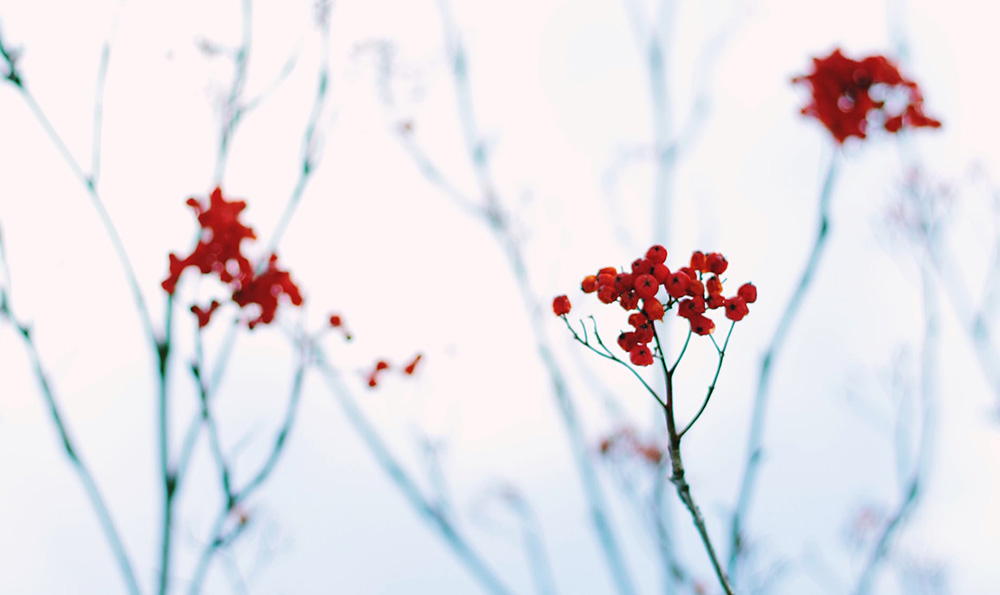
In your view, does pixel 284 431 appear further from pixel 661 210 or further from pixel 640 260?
pixel 661 210

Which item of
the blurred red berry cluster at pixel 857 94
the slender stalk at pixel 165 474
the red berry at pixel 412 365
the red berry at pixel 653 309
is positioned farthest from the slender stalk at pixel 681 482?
the blurred red berry cluster at pixel 857 94

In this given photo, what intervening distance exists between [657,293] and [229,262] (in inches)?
92.4

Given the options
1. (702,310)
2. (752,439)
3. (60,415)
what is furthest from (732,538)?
(60,415)

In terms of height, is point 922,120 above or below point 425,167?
below

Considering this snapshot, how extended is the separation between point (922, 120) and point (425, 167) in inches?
153

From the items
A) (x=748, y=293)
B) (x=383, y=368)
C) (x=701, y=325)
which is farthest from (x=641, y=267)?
(x=383, y=368)

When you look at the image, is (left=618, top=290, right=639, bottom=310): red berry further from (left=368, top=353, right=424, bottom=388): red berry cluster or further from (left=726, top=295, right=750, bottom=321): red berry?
(left=368, top=353, right=424, bottom=388): red berry cluster

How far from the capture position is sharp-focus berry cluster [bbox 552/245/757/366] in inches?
85.4

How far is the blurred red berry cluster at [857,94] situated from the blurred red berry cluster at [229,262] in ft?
12.5

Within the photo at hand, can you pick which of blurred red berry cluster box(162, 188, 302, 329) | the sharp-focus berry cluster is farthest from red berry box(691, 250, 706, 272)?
blurred red berry cluster box(162, 188, 302, 329)

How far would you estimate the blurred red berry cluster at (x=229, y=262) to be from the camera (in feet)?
10.8

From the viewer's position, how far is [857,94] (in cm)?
442

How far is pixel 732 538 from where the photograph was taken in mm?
3648

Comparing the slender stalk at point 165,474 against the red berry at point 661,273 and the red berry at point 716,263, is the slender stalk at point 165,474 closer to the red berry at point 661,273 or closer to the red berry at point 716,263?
the red berry at point 661,273
